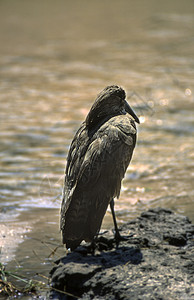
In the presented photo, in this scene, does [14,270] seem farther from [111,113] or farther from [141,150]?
[141,150]

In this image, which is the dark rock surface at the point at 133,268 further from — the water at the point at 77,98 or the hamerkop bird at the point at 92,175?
the water at the point at 77,98

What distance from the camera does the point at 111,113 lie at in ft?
21.5

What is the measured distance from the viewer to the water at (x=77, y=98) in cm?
778

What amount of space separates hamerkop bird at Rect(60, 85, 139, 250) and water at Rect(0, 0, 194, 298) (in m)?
0.68

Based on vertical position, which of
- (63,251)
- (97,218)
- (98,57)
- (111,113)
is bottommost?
(63,251)

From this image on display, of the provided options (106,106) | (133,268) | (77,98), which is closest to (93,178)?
(133,268)

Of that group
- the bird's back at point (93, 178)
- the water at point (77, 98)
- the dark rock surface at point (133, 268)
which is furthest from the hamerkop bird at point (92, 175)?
the water at point (77, 98)

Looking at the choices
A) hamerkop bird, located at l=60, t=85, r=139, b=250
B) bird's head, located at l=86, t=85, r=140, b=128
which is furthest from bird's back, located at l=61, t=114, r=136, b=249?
bird's head, located at l=86, t=85, r=140, b=128

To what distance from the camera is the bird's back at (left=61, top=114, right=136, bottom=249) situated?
569 centimetres

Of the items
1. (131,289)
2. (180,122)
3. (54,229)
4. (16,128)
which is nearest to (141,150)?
(180,122)

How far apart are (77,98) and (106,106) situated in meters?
6.29

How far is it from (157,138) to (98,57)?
5.90 meters

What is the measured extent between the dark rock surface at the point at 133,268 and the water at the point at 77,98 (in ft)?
1.81

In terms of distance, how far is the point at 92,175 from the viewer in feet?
19.0
